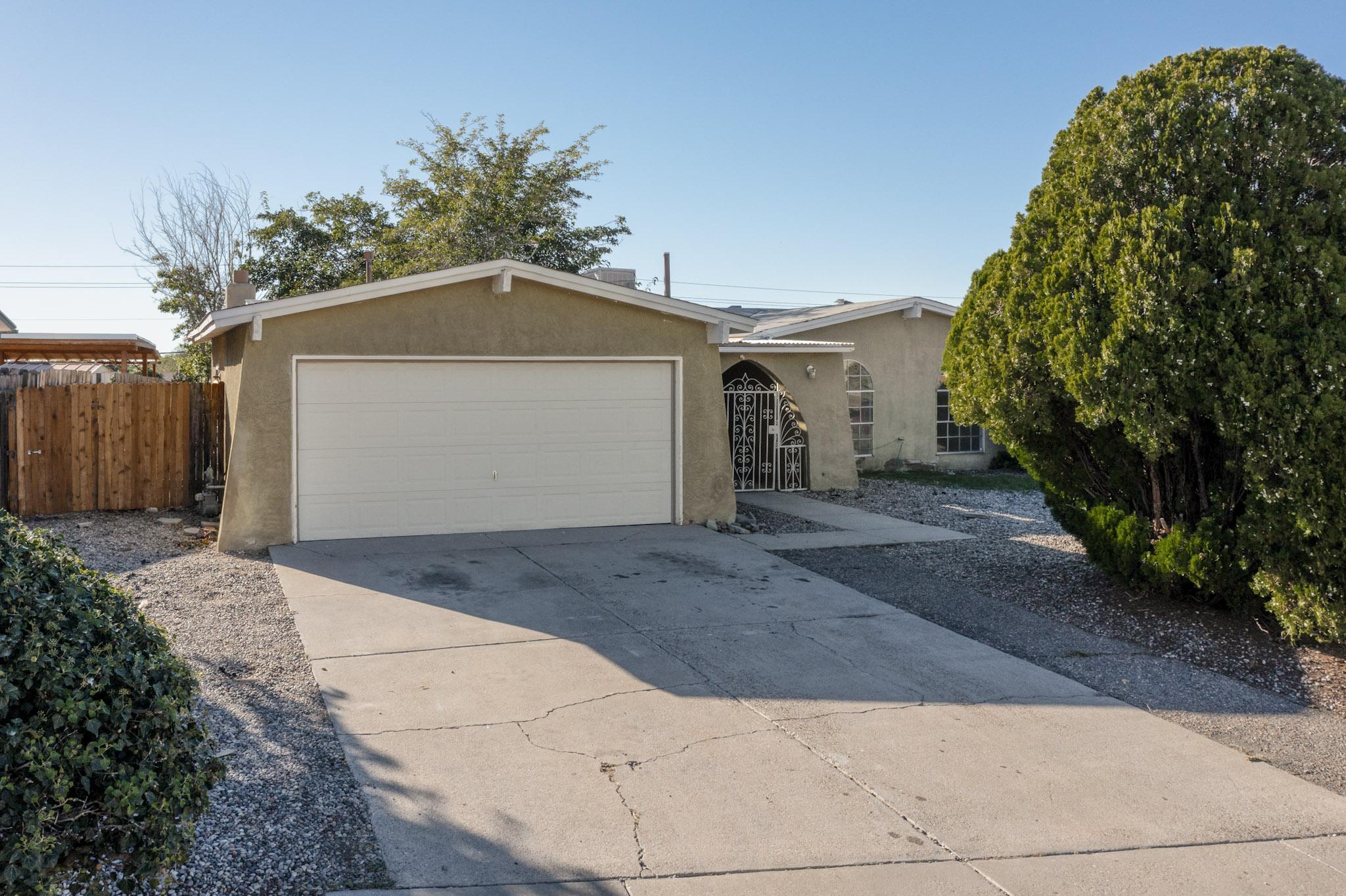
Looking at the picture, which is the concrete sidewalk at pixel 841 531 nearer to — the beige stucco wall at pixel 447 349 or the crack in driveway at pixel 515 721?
the beige stucco wall at pixel 447 349

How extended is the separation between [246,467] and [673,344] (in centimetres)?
514

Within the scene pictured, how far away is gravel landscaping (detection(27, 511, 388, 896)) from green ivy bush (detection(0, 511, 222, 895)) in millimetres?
773

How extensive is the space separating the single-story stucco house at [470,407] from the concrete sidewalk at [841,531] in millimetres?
1183

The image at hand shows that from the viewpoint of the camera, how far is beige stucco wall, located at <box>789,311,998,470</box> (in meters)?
20.5

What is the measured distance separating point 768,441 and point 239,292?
8.65 metres

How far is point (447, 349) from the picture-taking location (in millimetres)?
11281

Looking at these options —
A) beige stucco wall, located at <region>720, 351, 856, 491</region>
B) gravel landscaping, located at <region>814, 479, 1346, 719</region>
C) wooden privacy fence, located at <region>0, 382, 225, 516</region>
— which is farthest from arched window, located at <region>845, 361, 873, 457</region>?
wooden privacy fence, located at <region>0, 382, 225, 516</region>

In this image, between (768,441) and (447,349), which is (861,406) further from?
(447,349)

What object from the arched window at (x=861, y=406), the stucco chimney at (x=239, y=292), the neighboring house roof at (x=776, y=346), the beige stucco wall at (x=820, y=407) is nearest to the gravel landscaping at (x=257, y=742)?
the stucco chimney at (x=239, y=292)

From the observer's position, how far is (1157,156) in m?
7.41

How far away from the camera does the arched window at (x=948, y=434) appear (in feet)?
69.9

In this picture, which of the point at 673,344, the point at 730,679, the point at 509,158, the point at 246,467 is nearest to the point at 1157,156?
the point at 730,679

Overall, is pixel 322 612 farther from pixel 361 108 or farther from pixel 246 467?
pixel 361 108

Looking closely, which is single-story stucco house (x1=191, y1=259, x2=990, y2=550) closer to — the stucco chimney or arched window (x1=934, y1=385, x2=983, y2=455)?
the stucco chimney
